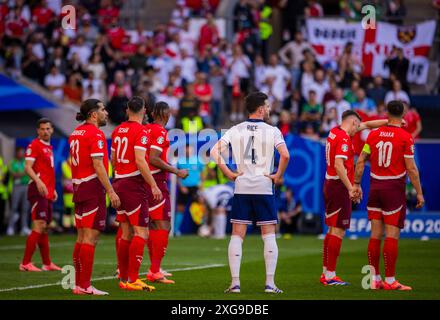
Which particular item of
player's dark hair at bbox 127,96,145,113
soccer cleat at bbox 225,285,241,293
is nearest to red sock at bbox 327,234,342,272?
soccer cleat at bbox 225,285,241,293

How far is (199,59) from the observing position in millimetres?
31938

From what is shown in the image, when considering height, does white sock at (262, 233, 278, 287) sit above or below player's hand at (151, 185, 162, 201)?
below

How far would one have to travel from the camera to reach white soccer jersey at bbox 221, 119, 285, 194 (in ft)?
46.0

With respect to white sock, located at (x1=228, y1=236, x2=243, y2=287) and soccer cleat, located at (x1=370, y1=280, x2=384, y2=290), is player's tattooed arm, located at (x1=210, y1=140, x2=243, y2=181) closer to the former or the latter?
white sock, located at (x1=228, y1=236, x2=243, y2=287)

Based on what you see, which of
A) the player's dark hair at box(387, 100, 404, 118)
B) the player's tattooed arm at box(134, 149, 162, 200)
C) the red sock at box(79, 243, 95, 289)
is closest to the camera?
the red sock at box(79, 243, 95, 289)

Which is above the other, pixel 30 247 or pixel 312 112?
pixel 312 112

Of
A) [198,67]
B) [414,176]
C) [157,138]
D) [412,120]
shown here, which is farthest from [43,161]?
[198,67]

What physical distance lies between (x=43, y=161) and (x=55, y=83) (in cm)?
1397

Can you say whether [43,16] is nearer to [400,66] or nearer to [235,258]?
[400,66]

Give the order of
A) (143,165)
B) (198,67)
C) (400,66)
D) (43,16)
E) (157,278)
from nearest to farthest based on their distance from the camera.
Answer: (143,165)
(157,278)
(400,66)
(198,67)
(43,16)

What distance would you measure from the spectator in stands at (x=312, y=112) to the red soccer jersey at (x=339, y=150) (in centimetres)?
1349

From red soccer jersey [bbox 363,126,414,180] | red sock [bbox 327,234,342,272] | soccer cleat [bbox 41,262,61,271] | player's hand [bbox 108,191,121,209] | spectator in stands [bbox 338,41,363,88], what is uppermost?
spectator in stands [bbox 338,41,363,88]

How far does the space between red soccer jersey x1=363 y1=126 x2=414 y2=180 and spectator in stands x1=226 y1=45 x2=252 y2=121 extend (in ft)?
52.1

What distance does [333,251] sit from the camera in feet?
51.5
